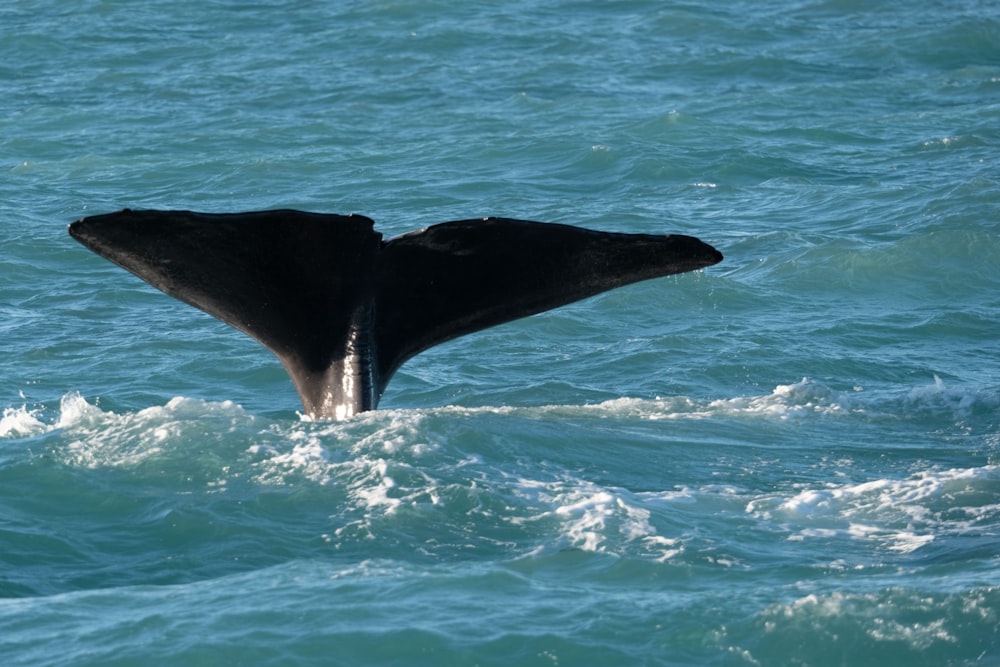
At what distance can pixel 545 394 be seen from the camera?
11.8 m

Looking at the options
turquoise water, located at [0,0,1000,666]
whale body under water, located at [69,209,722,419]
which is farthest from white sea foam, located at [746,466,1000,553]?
whale body under water, located at [69,209,722,419]

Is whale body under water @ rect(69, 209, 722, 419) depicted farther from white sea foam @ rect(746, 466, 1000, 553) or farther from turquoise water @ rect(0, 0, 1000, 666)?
white sea foam @ rect(746, 466, 1000, 553)

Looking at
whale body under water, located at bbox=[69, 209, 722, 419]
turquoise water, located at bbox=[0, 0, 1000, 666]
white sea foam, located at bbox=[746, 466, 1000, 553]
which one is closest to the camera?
turquoise water, located at bbox=[0, 0, 1000, 666]

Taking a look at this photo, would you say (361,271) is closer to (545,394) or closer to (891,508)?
(891,508)

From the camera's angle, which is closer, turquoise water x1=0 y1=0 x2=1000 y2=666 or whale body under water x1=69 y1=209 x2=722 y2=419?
turquoise water x1=0 y1=0 x2=1000 y2=666

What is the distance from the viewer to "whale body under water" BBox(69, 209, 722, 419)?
792 centimetres

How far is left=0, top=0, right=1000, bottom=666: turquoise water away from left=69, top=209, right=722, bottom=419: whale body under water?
2.23 feet

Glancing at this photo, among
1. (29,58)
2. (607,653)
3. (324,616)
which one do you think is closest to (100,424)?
(324,616)

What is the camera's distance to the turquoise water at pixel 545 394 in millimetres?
7215

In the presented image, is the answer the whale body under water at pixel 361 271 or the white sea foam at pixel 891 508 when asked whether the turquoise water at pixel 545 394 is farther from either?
the whale body under water at pixel 361 271

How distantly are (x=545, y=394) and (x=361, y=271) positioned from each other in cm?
353

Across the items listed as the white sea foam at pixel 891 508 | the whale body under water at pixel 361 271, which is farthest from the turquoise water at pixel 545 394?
the whale body under water at pixel 361 271

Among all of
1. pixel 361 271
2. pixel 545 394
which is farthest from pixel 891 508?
pixel 545 394

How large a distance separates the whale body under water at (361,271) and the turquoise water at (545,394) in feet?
2.23
